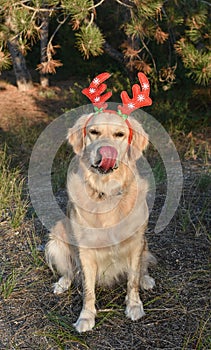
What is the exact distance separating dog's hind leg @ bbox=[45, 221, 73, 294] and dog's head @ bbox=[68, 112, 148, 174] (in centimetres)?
55

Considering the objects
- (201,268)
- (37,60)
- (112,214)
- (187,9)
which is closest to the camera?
(112,214)

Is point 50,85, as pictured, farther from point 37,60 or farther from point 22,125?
point 22,125

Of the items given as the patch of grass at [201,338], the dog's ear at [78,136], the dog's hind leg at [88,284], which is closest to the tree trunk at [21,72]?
the dog's ear at [78,136]

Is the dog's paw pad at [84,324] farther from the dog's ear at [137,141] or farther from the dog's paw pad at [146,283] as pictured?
the dog's ear at [137,141]

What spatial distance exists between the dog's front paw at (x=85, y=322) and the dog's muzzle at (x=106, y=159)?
2.53 ft

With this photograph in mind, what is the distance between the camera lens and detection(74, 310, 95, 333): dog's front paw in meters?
2.27

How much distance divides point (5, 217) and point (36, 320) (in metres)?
1.32

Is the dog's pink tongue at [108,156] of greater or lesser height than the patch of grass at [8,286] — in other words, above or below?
above

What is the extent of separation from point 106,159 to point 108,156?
0.06 ft

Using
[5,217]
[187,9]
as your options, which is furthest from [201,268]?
[187,9]

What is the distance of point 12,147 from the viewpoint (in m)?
5.32

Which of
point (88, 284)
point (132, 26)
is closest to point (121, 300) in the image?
point (88, 284)

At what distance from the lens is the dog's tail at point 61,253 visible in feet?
8.92

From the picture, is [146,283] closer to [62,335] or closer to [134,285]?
[134,285]
